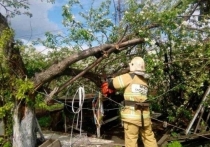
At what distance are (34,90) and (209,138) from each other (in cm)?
439

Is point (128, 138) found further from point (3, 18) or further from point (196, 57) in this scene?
point (3, 18)

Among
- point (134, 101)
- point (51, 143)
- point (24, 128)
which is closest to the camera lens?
point (134, 101)

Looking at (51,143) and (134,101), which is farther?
(51,143)

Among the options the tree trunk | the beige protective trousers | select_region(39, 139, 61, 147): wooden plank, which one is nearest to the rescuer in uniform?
the beige protective trousers

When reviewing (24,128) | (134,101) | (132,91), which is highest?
(132,91)

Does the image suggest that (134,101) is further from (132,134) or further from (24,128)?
(24,128)

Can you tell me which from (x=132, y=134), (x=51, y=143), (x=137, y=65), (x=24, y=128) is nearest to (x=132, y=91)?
(x=137, y=65)

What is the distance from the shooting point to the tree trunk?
815 centimetres

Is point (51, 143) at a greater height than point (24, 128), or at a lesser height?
lesser

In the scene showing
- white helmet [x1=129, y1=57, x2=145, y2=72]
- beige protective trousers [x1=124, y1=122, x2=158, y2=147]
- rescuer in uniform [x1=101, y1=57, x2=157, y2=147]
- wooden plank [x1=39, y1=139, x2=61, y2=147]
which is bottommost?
wooden plank [x1=39, y1=139, x2=61, y2=147]

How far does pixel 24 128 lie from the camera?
8219 mm

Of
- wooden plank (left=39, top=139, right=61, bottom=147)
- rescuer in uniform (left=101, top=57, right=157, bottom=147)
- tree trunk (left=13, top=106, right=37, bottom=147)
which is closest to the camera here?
rescuer in uniform (left=101, top=57, right=157, bottom=147)

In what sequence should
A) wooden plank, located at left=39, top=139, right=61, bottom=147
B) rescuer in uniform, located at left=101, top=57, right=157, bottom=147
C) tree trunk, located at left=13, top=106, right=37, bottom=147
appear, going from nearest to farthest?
rescuer in uniform, located at left=101, top=57, right=157, bottom=147 < tree trunk, located at left=13, top=106, right=37, bottom=147 < wooden plank, located at left=39, top=139, right=61, bottom=147

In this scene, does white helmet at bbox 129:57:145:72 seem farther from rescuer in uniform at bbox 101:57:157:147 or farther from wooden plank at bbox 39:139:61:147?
→ wooden plank at bbox 39:139:61:147
